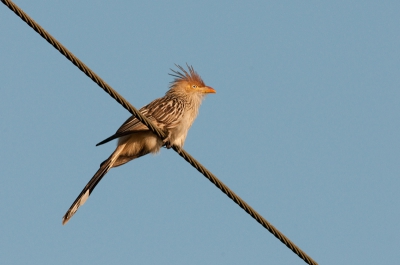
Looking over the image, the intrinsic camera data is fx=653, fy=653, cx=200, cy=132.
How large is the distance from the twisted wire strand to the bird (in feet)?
3.91

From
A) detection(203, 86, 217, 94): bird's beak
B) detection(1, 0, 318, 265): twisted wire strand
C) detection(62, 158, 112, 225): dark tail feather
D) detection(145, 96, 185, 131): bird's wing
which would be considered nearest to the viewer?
detection(1, 0, 318, 265): twisted wire strand

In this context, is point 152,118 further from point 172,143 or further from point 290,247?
point 290,247

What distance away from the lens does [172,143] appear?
7.09m

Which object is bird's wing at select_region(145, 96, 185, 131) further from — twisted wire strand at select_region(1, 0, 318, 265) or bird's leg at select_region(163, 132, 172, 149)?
twisted wire strand at select_region(1, 0, 318, 265)

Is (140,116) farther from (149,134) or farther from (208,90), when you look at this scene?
(208,90)

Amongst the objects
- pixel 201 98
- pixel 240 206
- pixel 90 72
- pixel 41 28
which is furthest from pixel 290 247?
pixel 201 98

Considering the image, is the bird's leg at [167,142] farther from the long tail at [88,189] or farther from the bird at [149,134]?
the long tail at [88,189]

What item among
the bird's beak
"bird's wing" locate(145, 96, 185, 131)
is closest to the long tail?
"bird's wing" locate(145, 96, 185, 131)

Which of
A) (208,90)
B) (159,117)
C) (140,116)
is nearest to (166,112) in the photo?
(159,117)

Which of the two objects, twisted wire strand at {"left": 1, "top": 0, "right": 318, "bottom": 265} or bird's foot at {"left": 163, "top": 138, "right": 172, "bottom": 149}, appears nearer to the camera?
twisted wire strand at {"left": 1, "top": 0, "right": 318, "bottom": 265}

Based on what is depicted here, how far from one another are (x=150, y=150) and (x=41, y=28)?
293 centimetres

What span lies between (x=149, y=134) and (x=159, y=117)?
28 cm

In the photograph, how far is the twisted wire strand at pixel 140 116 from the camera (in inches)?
181

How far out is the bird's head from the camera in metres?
8.50
